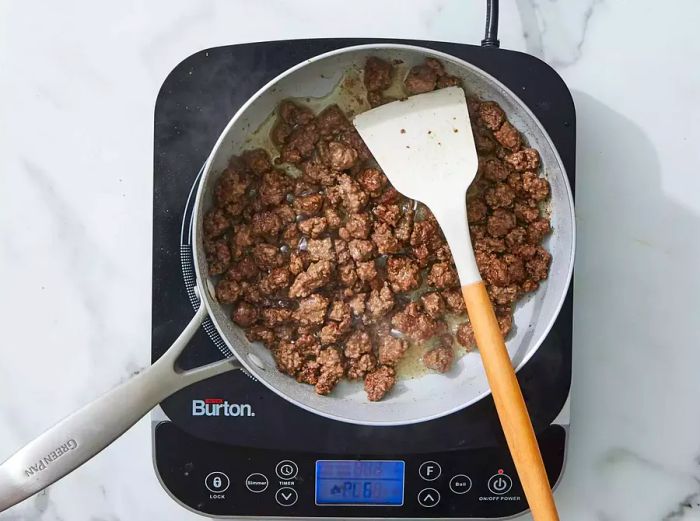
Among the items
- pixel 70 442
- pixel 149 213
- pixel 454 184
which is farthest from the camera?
pixel 149 213

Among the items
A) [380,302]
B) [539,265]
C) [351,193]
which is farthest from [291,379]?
[539,265]

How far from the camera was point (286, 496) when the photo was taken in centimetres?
107

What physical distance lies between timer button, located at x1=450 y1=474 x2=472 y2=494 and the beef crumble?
0.15 m

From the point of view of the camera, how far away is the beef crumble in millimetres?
1038

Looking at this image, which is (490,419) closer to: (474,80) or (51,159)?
(474,80)

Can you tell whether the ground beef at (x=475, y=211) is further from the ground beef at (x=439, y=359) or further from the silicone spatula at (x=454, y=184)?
the ground beef at (x=439, y=359)

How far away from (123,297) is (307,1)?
19.7 inches

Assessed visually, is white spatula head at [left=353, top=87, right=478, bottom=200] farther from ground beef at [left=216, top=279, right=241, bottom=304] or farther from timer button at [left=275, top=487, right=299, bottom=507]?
timer button at [left=275, top=487, right=299, bottom=507]

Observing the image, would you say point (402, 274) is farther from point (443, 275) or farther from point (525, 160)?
point (525, 160)

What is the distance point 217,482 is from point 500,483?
389 mm

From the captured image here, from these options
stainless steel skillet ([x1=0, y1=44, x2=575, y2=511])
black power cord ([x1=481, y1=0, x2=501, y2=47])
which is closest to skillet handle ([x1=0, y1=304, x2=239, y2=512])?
stainless steel skillet ([x1=0, y1=44, x2=575, y2=511])

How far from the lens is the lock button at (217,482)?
1.06m

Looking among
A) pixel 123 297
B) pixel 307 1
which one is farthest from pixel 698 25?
pixel 123 297

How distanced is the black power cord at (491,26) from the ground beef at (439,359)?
0.42 m
